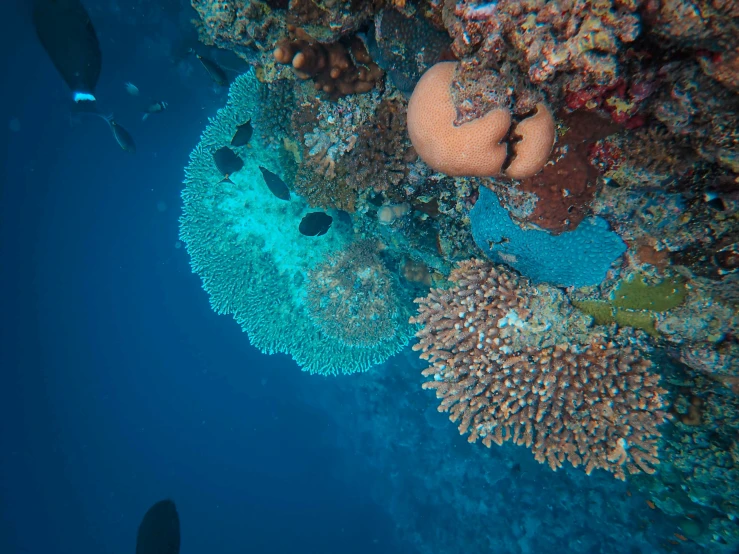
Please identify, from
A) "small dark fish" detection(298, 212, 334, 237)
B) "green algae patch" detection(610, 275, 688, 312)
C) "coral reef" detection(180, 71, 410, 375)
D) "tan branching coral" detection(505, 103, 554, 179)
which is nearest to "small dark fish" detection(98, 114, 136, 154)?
"coral reef" detection(180, 71, 410, 375)

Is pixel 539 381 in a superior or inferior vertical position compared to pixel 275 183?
inferior

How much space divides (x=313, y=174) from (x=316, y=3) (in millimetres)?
1824

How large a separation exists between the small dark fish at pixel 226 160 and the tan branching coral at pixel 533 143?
13.9 ft

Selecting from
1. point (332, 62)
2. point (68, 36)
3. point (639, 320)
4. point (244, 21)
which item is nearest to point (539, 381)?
point (639, 320)

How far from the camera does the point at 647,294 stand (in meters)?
2.85

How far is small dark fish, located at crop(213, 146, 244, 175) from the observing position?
5117 mm

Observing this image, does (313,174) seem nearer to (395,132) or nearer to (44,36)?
(395,132)

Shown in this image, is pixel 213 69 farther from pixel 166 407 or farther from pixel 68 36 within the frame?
pixel 166 407

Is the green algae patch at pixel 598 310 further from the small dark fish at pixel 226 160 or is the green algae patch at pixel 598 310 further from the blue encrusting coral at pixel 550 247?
the small dark fish at pixel 226 160

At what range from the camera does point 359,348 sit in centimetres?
635

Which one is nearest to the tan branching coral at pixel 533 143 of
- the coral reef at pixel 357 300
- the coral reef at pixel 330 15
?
the coral reef at pixel 330 15

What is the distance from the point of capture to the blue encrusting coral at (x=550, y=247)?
2738 millimetres

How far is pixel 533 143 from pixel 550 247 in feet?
3.20

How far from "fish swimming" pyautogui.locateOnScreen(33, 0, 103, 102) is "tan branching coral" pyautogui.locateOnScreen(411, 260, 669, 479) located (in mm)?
6710
